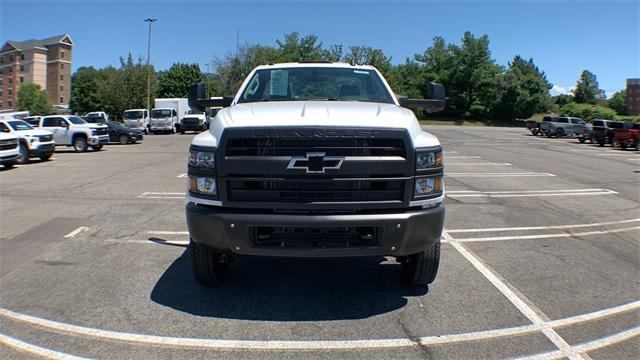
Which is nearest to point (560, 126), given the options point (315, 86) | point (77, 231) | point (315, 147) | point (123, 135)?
point (123, 135)

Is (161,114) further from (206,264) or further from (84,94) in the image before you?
(84,94)

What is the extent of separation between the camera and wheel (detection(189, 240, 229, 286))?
4.22 metres

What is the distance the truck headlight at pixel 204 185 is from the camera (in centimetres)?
375

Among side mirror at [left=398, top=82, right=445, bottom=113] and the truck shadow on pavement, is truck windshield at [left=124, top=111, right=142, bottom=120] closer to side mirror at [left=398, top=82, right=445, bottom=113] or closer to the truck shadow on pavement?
the truck shadow on pavement

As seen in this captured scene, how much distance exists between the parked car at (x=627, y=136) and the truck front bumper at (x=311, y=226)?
31.7m

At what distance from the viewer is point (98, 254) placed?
5.73 meters

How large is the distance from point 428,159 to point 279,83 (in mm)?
2143

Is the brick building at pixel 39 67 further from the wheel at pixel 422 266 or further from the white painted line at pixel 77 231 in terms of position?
the wheel at pixel 422 266

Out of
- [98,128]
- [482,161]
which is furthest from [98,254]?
[98,128]

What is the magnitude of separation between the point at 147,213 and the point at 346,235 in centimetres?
533

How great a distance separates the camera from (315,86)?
5328 mm

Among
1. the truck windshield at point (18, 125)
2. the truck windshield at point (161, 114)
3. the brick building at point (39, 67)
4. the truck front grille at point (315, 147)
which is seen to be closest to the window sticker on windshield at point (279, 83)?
the truck front grille at point (315, 147)

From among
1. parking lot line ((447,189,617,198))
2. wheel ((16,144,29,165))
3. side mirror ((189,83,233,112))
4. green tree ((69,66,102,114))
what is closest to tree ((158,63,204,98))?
green tree ((69,66,102,114))

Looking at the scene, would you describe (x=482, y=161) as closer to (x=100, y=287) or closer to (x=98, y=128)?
(x=100, y=287)
